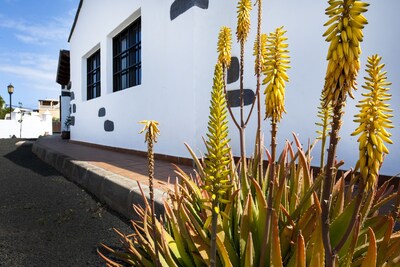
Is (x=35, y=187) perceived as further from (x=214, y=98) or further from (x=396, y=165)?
(x=396, y=165)

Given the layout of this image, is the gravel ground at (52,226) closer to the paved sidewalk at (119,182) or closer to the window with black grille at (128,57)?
the paved sidewalk at (119,182)

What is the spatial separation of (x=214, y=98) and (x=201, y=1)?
3.69 meters

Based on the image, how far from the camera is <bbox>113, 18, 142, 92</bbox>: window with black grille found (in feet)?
19.1

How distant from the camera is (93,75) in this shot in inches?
335

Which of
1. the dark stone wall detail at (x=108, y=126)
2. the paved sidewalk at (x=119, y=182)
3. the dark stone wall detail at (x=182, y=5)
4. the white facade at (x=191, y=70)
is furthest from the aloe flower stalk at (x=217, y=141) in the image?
the dark stone wall detail at (x=108, y=126)

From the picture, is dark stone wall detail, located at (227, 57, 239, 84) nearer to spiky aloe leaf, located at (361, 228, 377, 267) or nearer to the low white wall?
spiky aloe leaf, located at (361, 228, 377, 267)

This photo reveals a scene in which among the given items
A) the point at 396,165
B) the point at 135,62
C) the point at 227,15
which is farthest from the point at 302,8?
the point at 135,62

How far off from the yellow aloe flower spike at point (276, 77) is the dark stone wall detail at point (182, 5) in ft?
11.2

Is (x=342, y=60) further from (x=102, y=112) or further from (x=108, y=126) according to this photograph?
(x=102, y=112)

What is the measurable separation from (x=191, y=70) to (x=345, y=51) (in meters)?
3.48

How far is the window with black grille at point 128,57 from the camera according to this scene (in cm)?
582

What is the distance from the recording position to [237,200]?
1.12m

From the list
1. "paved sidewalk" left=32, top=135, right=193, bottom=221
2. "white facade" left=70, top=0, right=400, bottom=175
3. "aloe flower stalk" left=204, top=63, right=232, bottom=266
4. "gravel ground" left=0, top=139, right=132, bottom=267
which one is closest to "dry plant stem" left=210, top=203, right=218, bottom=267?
"aloe flower stalk" left=204, top=63, right=232, bottom=266

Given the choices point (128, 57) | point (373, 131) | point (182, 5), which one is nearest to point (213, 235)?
point (373, 131)
